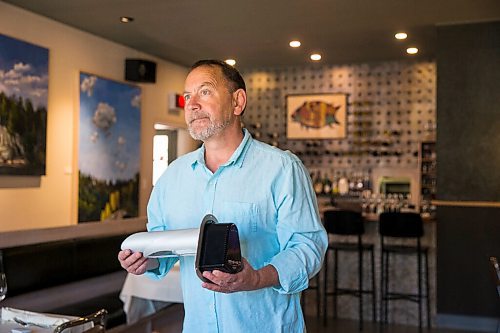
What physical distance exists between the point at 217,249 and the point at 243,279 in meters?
0.11

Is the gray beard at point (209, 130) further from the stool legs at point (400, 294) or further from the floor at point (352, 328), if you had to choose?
the stool legs at point (400, 294)

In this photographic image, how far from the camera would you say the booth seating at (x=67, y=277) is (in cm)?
516

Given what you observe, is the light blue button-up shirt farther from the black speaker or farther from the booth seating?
the black speaker

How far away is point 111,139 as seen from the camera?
29.9 ft

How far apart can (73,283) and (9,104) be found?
2.39 m

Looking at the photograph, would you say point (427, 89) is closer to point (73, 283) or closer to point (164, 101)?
point (164, 101)

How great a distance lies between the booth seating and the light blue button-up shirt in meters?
3.05

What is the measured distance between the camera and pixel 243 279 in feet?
5.41

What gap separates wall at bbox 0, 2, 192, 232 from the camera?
288 inches

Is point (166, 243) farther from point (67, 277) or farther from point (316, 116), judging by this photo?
point (316, 116)

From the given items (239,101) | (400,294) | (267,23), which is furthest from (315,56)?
(239,101)

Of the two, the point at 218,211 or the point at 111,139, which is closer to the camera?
the point at 218,211

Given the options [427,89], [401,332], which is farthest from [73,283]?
[427,89]

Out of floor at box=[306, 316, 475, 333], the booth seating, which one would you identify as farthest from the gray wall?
the booth seating
